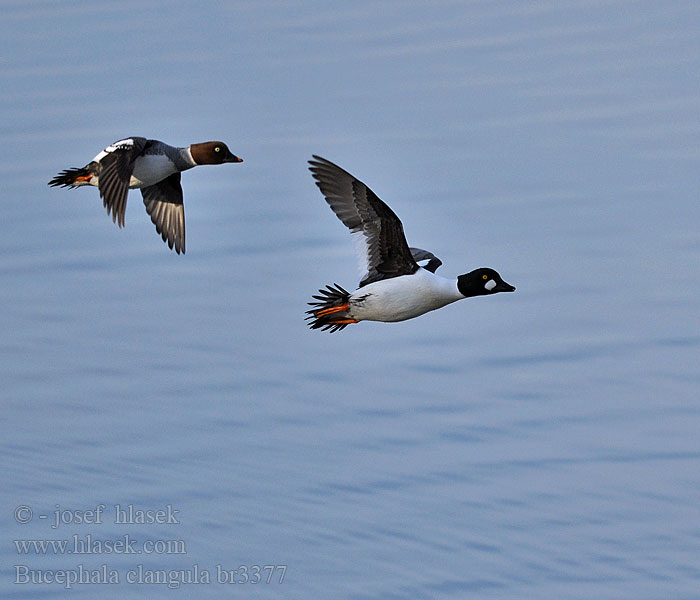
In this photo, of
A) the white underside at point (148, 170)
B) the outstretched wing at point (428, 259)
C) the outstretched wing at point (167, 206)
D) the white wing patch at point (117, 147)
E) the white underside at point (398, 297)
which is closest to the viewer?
the white underside at point (398, 297)

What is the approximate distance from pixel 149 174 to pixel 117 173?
21.4 inches

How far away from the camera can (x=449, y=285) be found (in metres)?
13.2

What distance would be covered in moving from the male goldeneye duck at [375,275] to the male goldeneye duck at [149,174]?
1.80m

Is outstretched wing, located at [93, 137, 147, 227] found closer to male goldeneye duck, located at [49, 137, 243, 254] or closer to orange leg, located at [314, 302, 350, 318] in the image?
male goldeneye duck, located at [49, 137, 243, 254]

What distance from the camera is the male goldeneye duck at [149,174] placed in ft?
46.8

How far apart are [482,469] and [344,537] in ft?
4.36

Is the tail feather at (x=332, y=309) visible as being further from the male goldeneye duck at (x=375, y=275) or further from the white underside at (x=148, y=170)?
the white underside at (x=148, y=170)

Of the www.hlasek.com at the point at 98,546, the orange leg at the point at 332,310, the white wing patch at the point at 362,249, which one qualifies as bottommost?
the www.hlasek.com at the point at 98,546

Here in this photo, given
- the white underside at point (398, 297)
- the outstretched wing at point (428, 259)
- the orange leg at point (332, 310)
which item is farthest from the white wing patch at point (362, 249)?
the outstretched wing at point (428, 259)

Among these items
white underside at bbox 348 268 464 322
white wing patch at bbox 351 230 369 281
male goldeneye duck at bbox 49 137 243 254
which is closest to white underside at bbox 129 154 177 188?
male goldeneye duck at bbox 49 137 243 254

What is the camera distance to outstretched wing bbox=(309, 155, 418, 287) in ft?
42.9

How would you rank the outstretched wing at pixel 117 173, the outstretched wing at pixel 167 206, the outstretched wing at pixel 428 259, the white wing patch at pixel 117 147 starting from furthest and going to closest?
the outstretched wing at pixel 167 206
the white wing patch at pixel 117 147
the outstretched wing at pixel 117 173
the outstretched wing at pixel 428 259

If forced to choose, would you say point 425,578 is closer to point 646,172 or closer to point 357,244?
point 357,244

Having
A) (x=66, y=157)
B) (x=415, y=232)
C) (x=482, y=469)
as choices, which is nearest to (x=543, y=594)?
(x=482, y=469)
